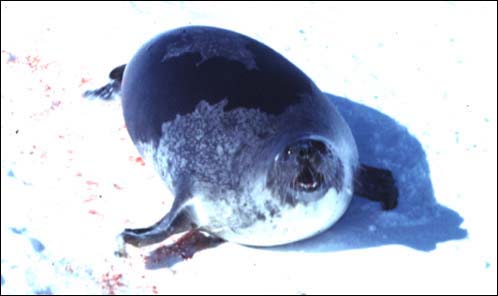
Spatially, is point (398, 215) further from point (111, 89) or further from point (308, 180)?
point (111, 89)

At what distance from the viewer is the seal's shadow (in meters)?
3.21

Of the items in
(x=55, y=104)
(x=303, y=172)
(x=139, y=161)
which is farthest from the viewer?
(x=55, y=104)

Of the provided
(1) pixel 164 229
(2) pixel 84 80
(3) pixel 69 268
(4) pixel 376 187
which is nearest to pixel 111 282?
(3) pixel 69 268

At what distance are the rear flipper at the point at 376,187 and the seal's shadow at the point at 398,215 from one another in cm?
5

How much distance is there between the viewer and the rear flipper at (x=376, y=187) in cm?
335

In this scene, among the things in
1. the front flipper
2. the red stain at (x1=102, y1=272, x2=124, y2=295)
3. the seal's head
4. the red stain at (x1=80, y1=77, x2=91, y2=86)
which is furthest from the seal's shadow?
the red stain at (x1=80, y1=77, x2=91, y2=86)

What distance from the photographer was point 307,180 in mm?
2865

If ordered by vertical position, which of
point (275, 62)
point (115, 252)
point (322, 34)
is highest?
point (275, 62)

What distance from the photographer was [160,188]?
3676 millimetres

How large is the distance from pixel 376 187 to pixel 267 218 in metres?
0.74

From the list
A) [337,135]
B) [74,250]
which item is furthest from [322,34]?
[74,250]

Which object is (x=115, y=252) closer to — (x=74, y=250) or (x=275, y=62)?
(x=74, y=250)

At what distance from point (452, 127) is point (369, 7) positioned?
164 centimetres

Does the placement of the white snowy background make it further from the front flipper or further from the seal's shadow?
the front flipper
